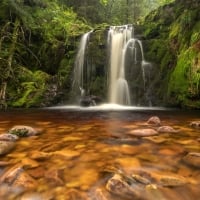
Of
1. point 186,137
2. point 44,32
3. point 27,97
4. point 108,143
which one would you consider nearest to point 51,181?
point 108,143

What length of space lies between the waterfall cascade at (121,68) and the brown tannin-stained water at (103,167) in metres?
6.99

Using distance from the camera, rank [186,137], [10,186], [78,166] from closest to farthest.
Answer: [10,186]
[78,166]
[186,137]

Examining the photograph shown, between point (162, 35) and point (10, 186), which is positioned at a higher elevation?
point (162, 35)

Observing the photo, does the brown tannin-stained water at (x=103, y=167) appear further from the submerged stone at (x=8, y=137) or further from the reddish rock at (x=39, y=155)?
the submerged stone at (x=8, y=137)

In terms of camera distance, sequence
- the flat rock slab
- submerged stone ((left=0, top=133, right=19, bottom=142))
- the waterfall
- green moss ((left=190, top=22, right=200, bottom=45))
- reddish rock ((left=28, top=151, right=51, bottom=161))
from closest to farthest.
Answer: reddish rock ((left=28, top=151, right=51, bottom=161)), submerged stone ((left=0, top=133, right=19, bottom=142)), the flat rock slab, green moss ((left=190, top=22, right=200, bottom=45)), the waterfall

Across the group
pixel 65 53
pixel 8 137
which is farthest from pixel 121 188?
pixel 65 53

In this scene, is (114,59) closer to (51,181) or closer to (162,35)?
(162,35)

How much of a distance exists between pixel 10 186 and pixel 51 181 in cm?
43

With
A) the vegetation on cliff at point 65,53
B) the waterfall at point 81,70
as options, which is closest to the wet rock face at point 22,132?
the vegetation on cliff at point 65,53

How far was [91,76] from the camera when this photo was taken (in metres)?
13.6

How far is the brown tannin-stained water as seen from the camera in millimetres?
2691

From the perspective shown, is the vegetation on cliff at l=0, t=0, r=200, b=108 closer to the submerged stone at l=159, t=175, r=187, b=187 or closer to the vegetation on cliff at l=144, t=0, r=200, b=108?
the vegetation on cliff at l=144, t=0, r=200, b=108

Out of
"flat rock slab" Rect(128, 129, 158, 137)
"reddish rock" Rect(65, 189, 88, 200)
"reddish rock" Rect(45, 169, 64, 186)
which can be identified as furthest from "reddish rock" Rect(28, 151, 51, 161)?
"flat rock slab" Rect(128, 129, 158, 137)

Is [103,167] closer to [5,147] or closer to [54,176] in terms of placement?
[54,176]
